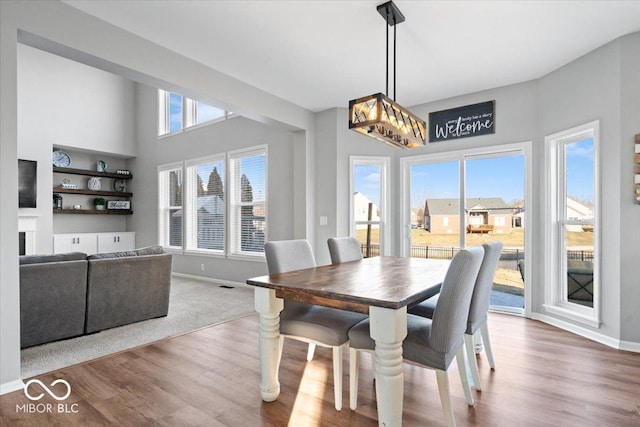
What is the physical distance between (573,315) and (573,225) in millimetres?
919

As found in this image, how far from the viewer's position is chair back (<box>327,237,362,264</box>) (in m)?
3.31

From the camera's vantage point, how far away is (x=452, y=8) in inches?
105

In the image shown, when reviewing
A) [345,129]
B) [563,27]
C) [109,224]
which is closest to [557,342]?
[563,27]

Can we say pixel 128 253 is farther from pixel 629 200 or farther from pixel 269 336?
pixel 629 200

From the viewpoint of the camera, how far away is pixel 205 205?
6.54 meters

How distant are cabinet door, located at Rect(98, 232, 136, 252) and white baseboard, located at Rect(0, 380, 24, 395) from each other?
18.0 feet

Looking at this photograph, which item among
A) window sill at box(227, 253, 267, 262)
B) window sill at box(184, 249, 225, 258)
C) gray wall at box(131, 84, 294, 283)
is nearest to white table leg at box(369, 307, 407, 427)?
gray wall at box(131, 84, 294, 283)

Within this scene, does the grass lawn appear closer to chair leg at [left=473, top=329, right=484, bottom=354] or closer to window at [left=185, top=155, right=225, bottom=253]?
chair leg at [left=473, top=329, right=484, bottom=354]

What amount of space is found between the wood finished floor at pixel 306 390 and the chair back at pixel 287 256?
0.75 m

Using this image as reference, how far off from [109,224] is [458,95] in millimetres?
7200

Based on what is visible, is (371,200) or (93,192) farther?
(93,192)

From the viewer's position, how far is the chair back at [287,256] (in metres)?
2.69

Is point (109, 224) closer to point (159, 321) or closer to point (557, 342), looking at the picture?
point (159, 321)

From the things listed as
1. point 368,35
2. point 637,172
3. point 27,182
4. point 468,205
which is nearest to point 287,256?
point 368,35
